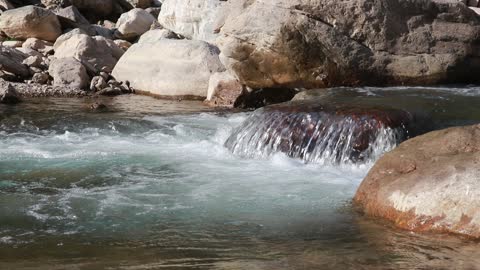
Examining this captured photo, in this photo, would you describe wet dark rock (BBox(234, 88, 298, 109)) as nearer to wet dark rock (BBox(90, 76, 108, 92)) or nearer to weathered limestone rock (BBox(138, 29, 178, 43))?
wet dark rock (BBox(90, 76, 108, 92))

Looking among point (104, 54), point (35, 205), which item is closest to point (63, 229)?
point (35, 205)

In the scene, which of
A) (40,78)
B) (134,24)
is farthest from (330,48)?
(134,24)

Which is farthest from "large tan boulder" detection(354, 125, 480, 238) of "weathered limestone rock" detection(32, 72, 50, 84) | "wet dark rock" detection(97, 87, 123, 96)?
"weathered limestone rock" detection(32, 72, 50, 84)

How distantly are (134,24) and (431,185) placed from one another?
14704mm

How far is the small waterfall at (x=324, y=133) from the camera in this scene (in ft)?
24.4

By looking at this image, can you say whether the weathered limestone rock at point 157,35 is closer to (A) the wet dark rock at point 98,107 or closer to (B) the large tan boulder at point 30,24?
(B) the large tan boulder at point 30,24

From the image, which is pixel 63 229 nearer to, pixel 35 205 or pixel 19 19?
pixel 35 205

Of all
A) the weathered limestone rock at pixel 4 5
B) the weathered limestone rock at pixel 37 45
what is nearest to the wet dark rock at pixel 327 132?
the weathered limestone rock at pixel 37 45

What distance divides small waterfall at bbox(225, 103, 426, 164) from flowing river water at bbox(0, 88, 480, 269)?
0.15 meters

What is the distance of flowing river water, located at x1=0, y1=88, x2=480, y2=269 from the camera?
414cm

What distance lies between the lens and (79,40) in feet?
50.1

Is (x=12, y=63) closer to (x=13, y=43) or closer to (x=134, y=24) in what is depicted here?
(x=13, y=43)

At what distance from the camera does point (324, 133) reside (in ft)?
25.4

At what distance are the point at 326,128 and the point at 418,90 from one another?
2.87 meters
